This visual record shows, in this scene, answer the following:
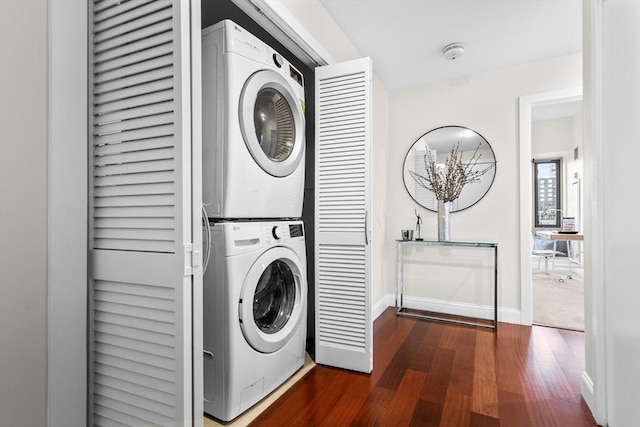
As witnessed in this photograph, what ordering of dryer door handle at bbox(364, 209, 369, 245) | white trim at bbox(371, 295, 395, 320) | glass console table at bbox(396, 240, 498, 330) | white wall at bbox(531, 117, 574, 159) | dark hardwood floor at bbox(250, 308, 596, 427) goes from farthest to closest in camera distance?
white wall at bbox(531, 117, 574, 159), white trim at bbox(371, 295, 395, 320), glass console table at bbox(396, 240, 498, 330), dryer door handle at bbox(364, 209, 369, 245), dark hardwood floor at bbox(250, 308, 596, 427)

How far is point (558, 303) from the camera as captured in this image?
11.8ft

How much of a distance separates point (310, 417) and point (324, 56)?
212 centimetres

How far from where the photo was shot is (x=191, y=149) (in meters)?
0.97

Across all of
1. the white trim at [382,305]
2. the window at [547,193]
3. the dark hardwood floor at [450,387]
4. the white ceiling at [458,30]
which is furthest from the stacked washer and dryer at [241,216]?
the window at [547,193]

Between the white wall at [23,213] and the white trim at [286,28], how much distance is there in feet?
2.92

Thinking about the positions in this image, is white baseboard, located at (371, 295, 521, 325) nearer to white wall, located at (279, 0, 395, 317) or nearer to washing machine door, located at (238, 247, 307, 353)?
white wall, located at (279, 0, 395, 317)

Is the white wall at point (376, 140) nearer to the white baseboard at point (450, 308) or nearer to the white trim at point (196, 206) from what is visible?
the white baseboard at point (450, 308)

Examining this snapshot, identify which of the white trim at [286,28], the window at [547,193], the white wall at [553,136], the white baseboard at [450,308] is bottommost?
the white baseboard at [450,308]

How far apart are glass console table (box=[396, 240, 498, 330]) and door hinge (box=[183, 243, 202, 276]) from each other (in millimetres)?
2460

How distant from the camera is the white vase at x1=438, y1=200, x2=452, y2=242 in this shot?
3062 mm

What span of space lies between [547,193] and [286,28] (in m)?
6.51

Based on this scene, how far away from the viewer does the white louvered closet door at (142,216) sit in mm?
951

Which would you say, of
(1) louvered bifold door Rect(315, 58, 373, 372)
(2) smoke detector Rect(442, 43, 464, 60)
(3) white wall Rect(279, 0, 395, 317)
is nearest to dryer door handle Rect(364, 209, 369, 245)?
(1) louvered bifold door Rect(315, 58, 373, 372)

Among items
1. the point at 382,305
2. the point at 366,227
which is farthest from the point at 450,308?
the point at 366,227
